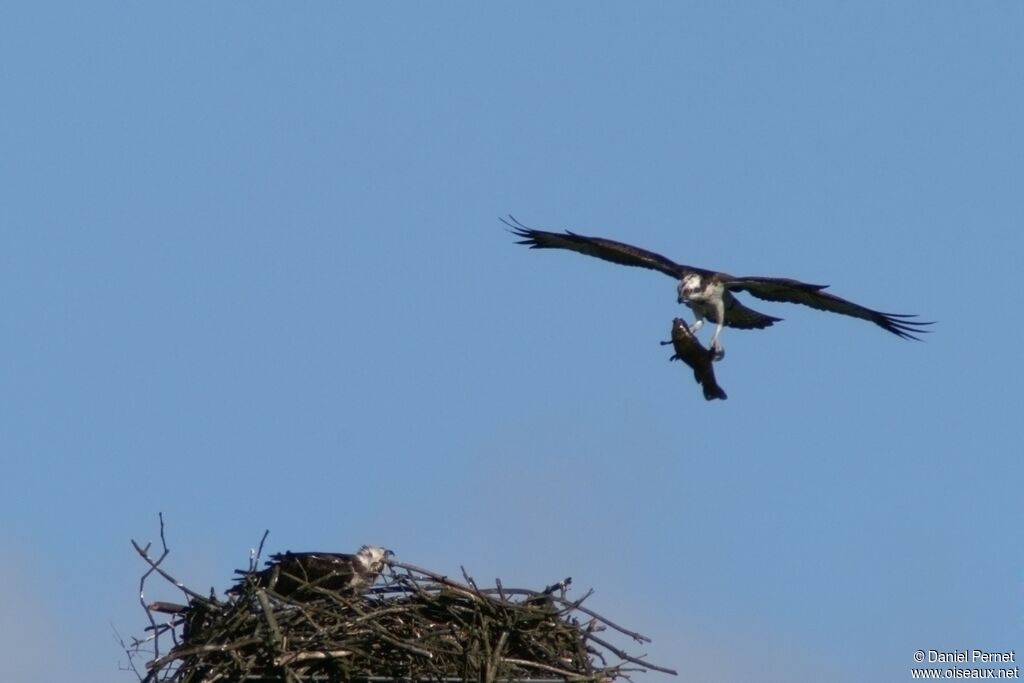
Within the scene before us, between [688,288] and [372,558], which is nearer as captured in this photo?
[372,558]

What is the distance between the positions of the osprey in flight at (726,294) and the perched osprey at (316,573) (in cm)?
341

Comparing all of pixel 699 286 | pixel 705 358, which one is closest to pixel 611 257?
pixel 699 286

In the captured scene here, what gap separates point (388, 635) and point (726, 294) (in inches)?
194

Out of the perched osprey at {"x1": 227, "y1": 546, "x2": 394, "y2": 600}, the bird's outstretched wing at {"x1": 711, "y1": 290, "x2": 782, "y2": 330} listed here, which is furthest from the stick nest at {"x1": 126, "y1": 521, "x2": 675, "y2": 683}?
the bird's outstretched wing at {"x1": 711, "y1": 290, "x2": 782, "y2": 330}

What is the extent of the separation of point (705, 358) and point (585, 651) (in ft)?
8.78

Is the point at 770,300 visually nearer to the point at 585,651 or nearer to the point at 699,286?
the point at 699,286

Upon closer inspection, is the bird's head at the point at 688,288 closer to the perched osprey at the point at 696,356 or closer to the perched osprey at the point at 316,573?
the perched osprey at the point at 696,356

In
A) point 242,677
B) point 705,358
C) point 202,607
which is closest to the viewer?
point 242,677

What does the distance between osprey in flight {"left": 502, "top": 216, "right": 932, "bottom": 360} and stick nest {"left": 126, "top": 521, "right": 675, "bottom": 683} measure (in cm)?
311

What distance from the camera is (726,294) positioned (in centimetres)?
1628

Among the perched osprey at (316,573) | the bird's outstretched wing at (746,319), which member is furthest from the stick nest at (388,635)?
the bird's outstretched wing at (746,319)

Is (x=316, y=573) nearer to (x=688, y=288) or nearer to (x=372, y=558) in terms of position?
(x=372, y=558)

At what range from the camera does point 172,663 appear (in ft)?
41.4

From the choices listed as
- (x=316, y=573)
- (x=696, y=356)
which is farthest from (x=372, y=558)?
(x=696, y=356)
